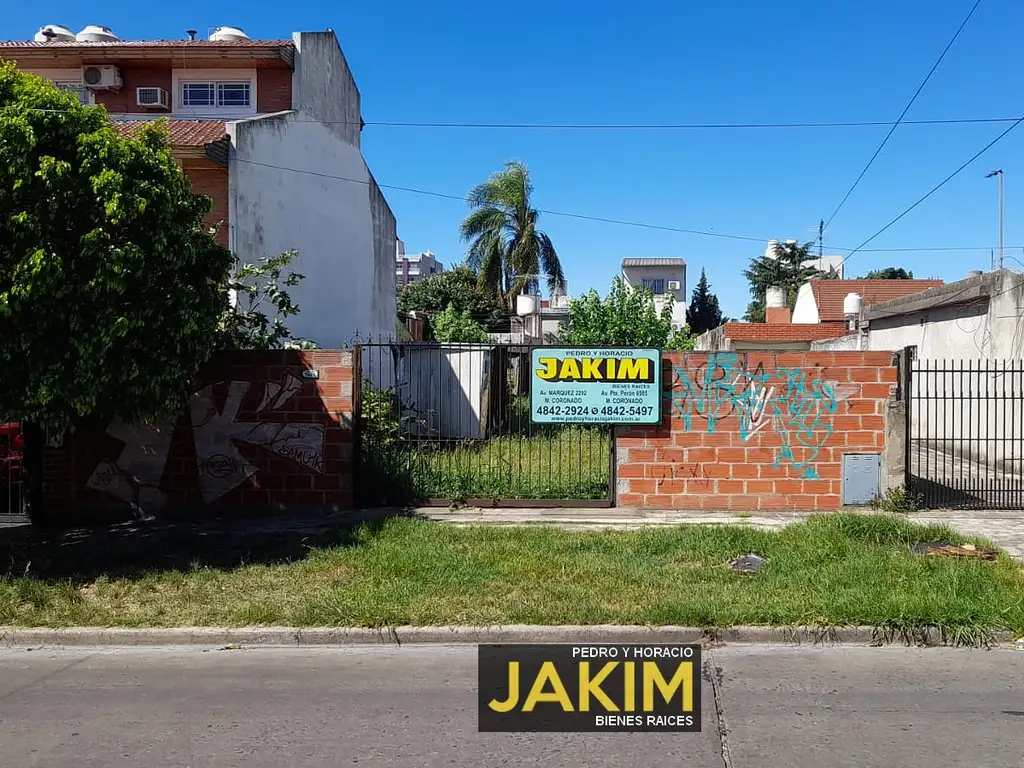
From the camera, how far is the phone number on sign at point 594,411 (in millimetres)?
10484

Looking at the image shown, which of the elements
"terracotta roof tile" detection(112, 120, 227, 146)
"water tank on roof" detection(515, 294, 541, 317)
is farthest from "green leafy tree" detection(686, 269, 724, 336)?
"terracotta roof tile" detection(112, 120, 227, 146)

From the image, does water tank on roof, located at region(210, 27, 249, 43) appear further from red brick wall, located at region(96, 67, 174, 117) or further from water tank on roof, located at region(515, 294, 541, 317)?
water tank on roof, located at region(515, 294, 541, 317)

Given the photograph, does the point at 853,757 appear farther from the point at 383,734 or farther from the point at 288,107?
the point at 288,107

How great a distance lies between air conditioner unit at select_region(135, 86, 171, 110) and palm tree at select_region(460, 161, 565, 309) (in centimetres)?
1525

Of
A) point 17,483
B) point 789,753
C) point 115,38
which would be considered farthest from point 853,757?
point 115,38

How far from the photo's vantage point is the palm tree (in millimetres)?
33656

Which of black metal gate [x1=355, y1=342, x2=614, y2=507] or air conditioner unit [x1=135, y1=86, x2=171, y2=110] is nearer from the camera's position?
black metal gate [x1=355, y1=342, x2=614, y2=507]

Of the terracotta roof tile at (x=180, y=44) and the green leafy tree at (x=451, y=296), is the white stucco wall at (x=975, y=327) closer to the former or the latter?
the terracotta roof tile at (x=180, y=44)

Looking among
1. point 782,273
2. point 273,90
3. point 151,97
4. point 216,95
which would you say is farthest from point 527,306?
point 782,273

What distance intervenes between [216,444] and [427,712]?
669 cm

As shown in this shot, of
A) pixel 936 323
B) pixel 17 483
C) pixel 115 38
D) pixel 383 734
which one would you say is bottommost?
pixel 383 734

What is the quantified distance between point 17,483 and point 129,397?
333 centimetres

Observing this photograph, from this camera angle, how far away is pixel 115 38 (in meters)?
22.4

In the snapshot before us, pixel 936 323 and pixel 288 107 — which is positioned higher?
pixel 288 107
